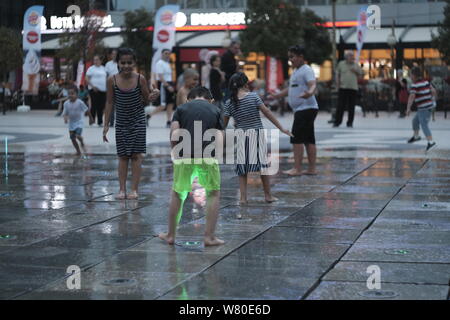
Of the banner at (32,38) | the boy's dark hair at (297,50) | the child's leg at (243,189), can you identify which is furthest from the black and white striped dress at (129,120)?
the banner at (32,38)

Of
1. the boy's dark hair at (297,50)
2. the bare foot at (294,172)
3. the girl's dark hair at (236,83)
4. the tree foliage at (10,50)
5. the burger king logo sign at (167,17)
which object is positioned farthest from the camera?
the tree foliage at (10,50)

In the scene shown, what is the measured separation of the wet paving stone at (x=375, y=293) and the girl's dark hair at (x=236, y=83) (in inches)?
174

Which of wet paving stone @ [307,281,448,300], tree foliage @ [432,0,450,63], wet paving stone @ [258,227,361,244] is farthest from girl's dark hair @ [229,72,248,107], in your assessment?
tree foliage @ [432,0,450,63]

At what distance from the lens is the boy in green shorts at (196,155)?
7426mm

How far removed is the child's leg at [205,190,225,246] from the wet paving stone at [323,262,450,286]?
1220mm

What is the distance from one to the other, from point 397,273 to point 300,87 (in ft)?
21.9

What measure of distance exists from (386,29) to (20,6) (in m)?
19.7

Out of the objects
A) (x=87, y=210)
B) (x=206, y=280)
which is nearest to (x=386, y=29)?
(x=87, y=210)

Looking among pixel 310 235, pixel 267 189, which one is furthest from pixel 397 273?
pixel 267 189

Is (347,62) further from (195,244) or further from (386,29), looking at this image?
(386,29)

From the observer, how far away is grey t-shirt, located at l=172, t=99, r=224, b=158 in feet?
24.3

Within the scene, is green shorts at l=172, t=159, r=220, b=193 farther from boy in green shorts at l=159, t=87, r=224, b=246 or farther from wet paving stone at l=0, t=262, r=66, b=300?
wet paving stone at l=0, t=262, r=66, b=300

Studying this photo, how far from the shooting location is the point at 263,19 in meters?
40.2

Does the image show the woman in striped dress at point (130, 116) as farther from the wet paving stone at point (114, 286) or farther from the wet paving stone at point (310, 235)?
the wet paving stone at point (114, 286)
